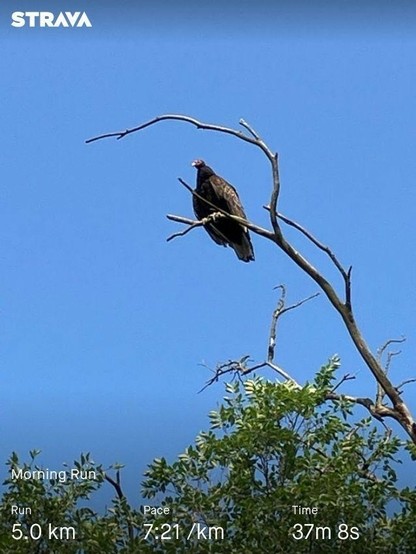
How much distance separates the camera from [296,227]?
2.01 m

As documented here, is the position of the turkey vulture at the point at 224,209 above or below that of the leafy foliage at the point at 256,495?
above

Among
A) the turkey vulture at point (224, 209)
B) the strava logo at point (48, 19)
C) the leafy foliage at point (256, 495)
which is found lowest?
the leafy foliage at point (256, 495)

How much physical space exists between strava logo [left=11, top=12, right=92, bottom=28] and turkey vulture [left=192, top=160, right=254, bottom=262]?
1.33ft

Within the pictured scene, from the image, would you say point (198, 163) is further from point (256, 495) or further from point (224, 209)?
point (256, 495)

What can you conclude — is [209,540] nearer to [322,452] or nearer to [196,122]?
[322,452]

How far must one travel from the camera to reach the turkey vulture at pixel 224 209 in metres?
2.14

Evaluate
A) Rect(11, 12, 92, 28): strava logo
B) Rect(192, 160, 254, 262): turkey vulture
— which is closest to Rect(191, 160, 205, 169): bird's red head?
Rect(192, 160, 254, 262): turkey vulture

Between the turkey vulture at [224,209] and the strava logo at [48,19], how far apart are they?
0.41 m

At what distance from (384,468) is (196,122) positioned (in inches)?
32.6

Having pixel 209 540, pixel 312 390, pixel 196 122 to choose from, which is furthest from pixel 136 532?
pixel 196 122

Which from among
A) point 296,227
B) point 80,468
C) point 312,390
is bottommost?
point 80,468

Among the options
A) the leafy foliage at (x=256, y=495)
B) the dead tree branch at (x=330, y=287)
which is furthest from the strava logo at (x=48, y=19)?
the leafy foliage at (x=256, y=495)

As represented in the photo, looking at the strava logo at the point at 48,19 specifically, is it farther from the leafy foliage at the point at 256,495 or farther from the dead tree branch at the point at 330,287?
the leafy foliage at the point at 256,495

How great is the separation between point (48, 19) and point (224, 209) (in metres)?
0.57
